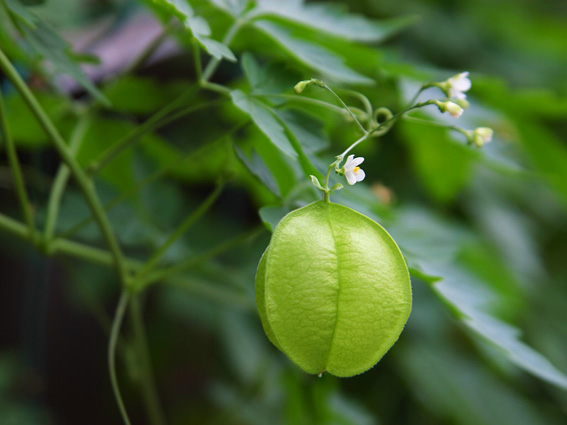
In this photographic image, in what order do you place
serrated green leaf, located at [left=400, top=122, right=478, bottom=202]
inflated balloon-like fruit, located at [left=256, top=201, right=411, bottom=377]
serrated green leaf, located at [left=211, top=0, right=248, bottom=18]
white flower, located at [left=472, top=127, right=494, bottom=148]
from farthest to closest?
1. serrated green leaf, located at [left=400, top=122, right=478, bottom=202]
2. serrated green leaf, located at [left=211, top=0, right=248, bottom=18]
3. white flower, located at [left=472, top=127, right=494, bottom=148]
4. inflated balloon-like fruit, located at [left=256, top=201, right=411, bottom=377]

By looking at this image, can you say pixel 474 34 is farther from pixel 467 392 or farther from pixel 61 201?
pixel 61 201

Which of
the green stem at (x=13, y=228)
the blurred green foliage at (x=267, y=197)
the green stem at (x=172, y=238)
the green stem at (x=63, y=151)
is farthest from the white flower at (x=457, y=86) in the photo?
the green stem at (x=13, y=228)

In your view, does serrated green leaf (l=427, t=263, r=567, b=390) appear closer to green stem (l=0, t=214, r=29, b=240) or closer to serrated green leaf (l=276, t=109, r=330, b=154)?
serrated green leaf (l=276, t=109, r=330, b=154)

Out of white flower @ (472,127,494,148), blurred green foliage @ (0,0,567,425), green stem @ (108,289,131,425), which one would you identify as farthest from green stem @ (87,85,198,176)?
white flower @ (472,127,494,148)

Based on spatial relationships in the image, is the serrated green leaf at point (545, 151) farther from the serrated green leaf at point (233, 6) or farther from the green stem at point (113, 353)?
the green stem at point (113, 353)

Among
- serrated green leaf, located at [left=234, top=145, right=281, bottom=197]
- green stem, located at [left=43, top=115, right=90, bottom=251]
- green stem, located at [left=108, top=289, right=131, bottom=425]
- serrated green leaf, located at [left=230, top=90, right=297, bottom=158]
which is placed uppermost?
serrated green leaf, located at [left=230, top=90, right=297, bottom=158]

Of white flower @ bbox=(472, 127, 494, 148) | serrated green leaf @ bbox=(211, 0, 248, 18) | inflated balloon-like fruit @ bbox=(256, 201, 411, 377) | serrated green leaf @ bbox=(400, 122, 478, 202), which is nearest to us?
inflated balloon-like fruit @ bbox=(256, 201, 411, 377)

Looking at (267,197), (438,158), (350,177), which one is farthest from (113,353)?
(438,158)
